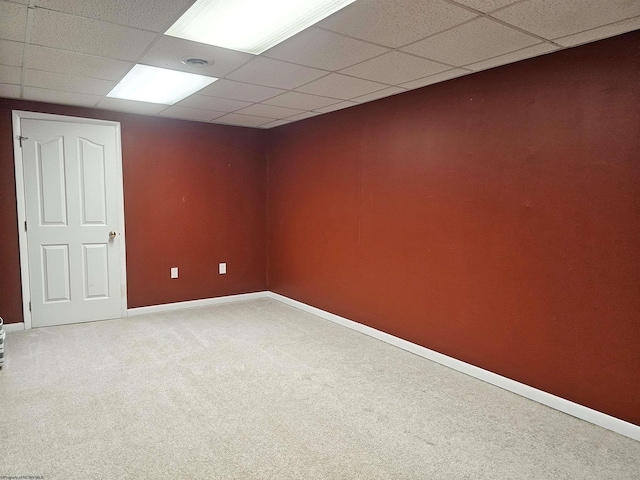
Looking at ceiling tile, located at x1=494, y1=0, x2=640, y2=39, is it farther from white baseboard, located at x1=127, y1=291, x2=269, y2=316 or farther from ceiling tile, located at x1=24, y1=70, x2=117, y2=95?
white baseboard, located at x1=127, y1=291, x2=269, y2=316

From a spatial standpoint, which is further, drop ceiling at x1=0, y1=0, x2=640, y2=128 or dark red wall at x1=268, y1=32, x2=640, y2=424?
dark red wall at x1=268, y1=32, x2=640, y2=424

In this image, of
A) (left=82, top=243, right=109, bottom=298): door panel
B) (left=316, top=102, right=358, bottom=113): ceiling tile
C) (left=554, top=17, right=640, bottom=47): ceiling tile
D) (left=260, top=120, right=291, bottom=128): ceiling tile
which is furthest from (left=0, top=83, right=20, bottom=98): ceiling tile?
(left=554, top=17, right=640, bottom=47): ceiling tile

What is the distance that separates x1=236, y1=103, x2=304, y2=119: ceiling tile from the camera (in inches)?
161

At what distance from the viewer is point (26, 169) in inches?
159

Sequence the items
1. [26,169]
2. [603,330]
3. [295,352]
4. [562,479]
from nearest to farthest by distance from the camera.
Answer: [562,479], [603,330], [295,352], [26,169]

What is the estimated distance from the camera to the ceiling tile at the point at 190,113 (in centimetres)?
425

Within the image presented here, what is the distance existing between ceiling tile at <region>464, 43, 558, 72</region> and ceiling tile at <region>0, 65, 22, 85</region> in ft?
10.2

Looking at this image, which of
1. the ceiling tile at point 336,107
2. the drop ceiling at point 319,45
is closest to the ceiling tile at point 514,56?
the drop ceiling at point 319,45

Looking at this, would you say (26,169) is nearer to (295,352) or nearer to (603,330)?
(295,352)

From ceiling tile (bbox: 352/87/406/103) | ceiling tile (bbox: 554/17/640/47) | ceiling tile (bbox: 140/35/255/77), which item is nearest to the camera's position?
ceiling tile (bbox: 554/17/640/47)

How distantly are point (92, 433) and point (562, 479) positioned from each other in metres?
2.38

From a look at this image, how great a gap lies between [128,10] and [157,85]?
1.47m

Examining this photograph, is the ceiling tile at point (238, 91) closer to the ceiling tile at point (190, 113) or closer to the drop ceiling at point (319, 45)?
the drop ceiling at point (319, 45)

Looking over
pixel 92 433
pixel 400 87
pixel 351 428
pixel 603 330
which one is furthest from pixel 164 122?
pixel 603 330
